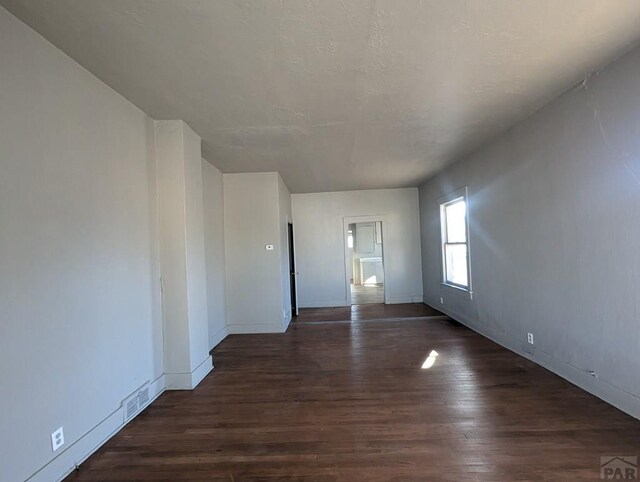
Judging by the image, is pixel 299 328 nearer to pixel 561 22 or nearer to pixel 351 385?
pixel 351 385

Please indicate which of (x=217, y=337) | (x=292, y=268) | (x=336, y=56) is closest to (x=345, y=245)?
(x=292, y=268)

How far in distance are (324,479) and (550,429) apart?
167 cm

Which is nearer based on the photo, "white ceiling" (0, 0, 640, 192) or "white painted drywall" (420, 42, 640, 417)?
"white ceiling" (0, 0, 640, 192)

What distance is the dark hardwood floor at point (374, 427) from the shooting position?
2010 mm

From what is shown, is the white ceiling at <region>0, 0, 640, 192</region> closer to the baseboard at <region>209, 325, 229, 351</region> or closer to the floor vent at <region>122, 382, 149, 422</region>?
the floor vent at <region>122, 382, 149, 422</region>

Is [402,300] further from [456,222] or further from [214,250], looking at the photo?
[214,250]

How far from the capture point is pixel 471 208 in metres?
4.89

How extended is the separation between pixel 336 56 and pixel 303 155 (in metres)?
2.34

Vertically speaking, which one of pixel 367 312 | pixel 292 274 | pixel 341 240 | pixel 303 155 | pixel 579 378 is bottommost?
pixel 367 312

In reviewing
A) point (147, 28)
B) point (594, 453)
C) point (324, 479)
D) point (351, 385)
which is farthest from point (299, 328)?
point (147, 28)

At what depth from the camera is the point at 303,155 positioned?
4.53 m

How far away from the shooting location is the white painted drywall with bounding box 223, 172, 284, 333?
17.6 feet

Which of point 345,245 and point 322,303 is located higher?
point 345,245

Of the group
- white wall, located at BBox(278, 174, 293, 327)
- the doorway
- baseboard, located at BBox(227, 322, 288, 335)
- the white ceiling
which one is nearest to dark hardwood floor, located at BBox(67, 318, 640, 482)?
baseboard, located at BBox(227, 322, 288, 335)
